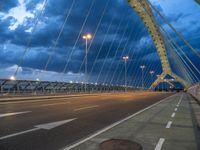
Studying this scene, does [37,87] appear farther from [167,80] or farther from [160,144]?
[167,80]

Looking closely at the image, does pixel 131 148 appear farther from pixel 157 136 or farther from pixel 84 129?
pixel 84 129

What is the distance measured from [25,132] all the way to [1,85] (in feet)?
73.9

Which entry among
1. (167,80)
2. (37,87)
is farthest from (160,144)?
(167,80)

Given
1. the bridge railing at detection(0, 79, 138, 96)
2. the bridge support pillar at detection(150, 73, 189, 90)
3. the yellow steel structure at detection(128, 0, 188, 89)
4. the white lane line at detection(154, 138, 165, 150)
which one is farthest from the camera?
the bridge support pillar at detection(150, 73, 189, 90)

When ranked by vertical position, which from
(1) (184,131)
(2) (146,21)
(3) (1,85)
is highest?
(2) (146,21)

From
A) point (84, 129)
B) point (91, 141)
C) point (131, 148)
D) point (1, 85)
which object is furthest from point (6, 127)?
point (1, 85)

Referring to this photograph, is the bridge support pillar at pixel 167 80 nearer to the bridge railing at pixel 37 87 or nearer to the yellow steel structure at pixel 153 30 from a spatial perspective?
the yellow steel structure at pixel 153 30

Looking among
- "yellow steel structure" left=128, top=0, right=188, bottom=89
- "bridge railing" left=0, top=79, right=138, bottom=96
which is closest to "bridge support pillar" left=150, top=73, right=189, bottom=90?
"yellow steel structure" left=128, top=0, right=188, bottom=89

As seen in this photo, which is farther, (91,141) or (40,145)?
(91,141)

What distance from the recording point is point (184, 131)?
7.53 m

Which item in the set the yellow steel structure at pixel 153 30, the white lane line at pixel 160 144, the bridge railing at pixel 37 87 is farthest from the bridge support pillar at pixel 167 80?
the white lane line at pixel 160 144

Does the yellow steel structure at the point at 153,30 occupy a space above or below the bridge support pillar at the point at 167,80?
above

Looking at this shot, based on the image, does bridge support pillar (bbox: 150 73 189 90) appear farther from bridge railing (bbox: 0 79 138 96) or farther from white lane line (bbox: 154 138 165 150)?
white lane line (bbox: 154 138 165 150)

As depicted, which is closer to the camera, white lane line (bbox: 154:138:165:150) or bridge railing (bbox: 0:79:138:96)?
white lane line (bbox: 154:138:165:150)
